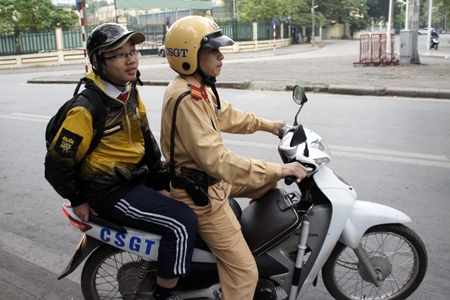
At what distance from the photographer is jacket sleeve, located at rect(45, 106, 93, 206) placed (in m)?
2.22

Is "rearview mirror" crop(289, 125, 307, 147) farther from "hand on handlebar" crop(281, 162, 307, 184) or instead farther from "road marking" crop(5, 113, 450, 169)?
"road marking" crop(5, 113, 450, 169)

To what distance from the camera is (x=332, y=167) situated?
5164 mm

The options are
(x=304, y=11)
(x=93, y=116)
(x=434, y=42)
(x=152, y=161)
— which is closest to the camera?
(x=93, y=116)

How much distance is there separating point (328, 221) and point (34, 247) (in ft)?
7.88

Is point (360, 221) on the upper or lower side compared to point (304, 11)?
lower

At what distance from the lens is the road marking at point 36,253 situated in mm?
3377

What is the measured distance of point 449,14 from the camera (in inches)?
1454

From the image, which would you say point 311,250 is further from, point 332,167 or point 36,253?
point 332,167

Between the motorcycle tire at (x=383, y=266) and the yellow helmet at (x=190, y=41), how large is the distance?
1.26 metres

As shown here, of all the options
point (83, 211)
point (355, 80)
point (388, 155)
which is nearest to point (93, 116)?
point (83, 211)

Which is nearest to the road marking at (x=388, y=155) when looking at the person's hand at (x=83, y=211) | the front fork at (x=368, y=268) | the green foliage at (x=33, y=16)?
the front fork at (x=368, y=268)

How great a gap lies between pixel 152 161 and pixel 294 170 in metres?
0.89

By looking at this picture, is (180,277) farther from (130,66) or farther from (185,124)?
(130,66)

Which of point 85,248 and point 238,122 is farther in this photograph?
point 238,122
